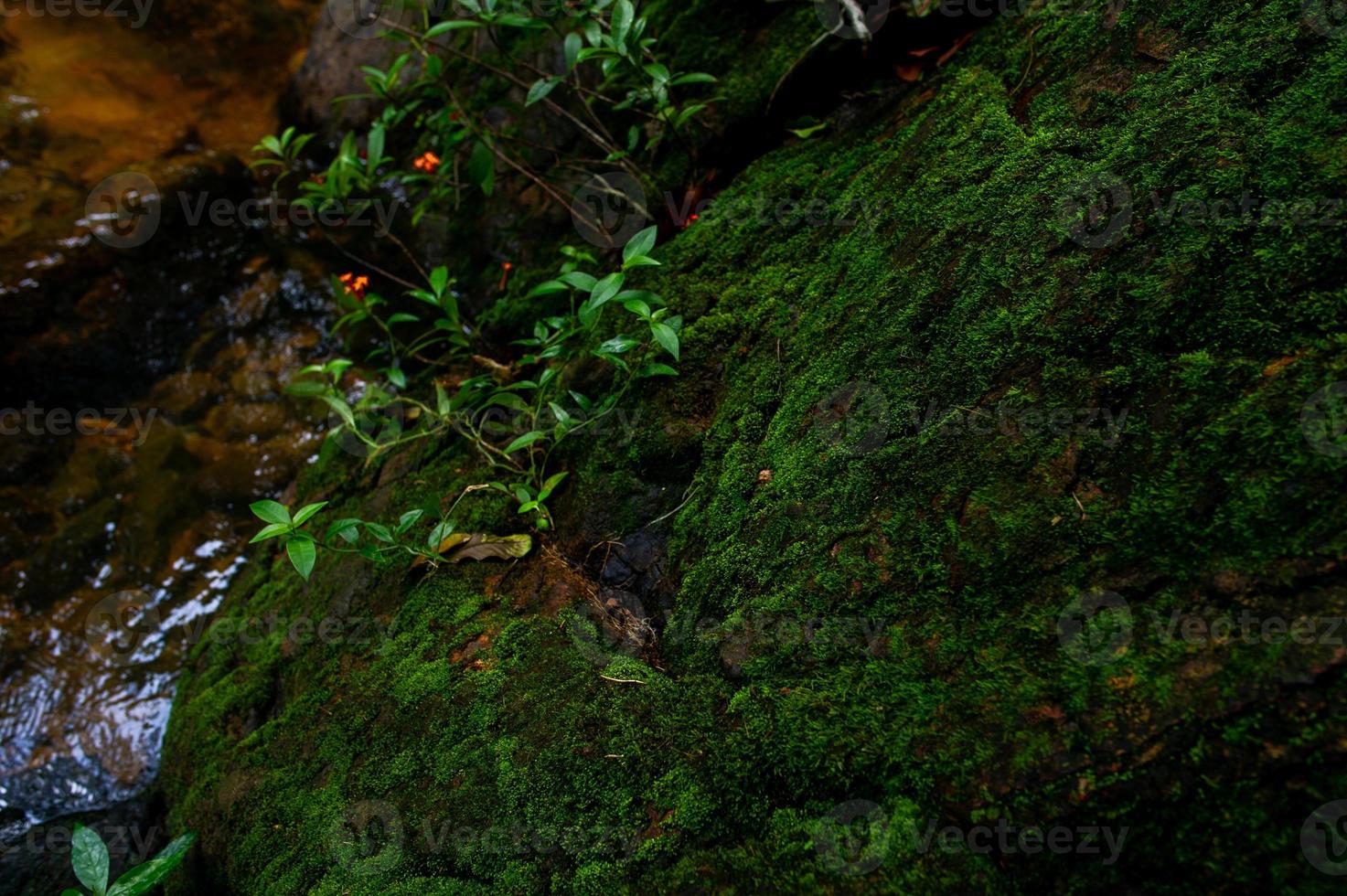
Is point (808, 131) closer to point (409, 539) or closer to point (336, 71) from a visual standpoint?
point (409, 539)

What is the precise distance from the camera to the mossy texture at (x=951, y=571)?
1.23m

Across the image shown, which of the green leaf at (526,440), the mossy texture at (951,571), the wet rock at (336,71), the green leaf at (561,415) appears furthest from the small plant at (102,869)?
the wet rock at (336,71)

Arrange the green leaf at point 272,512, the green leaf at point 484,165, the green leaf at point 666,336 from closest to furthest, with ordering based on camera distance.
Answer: the green leaf at point 272,512 → the green leaf at point 666,336 → the green leaf at point 484,165

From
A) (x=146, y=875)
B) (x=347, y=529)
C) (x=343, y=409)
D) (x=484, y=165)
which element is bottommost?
(x=146, y=875)

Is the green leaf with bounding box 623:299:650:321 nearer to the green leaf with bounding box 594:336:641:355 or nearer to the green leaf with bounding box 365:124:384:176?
the green leaf with bounding box 594:336:641:355

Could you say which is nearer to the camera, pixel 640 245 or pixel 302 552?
pixel 302 552

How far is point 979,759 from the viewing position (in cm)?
133

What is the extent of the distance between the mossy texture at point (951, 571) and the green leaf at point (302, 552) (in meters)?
0.44

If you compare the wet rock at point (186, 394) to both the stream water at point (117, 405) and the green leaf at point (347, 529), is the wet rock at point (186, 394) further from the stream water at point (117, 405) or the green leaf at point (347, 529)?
the green leaf at point (347, 529)

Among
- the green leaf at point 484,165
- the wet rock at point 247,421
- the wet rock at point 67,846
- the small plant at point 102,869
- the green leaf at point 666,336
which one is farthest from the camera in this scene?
the wet rock at point 247,421

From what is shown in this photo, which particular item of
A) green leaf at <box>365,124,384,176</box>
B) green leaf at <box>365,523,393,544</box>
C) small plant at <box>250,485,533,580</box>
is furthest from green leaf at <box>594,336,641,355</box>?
green leaf at <box>365,124,384,176</box>

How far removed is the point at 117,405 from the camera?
14.0 feet

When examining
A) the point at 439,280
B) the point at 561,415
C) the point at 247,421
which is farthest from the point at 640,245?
the point at 247,421

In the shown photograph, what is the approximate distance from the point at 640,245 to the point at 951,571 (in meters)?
1.40
